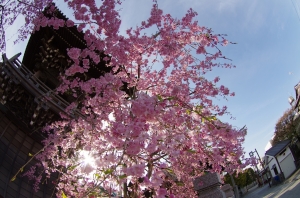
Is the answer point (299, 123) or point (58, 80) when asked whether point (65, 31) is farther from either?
point (299, 123)

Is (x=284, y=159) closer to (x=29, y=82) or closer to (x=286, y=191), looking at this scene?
(x=286, y=191)

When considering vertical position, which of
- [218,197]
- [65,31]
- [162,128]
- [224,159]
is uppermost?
[65,31]

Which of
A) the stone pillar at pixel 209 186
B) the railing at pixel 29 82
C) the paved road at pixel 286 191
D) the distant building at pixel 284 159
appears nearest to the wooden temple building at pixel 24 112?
the railing at pixel 29 82

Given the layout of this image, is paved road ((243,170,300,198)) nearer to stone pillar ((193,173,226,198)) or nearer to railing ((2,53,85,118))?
stone pillar ((193,173,226,198))

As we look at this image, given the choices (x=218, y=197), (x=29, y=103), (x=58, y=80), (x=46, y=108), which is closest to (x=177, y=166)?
(x=218, y=197)

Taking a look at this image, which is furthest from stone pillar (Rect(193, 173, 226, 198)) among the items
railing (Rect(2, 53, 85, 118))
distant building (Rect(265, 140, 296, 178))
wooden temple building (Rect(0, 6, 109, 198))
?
distant building (Rect(265, 140, 296, 178))

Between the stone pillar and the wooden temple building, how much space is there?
20.3 ft

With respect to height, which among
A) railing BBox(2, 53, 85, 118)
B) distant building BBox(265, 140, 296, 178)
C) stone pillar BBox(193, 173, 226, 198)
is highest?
railing BBox(2, 53, 85, 118)

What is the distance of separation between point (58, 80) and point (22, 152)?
4.29 meters

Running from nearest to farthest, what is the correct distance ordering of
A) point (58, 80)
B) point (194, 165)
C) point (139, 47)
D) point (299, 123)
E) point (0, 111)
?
1. point (194, 165)
2. point (139, 47)
3. point (0, 111)
4. point (58, 80)
5. point (299, 123)

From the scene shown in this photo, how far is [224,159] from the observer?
638 centimetres

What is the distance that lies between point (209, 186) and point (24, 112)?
850cm

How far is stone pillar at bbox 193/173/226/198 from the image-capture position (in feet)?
18.6

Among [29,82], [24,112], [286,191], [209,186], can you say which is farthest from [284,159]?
[29,82]
